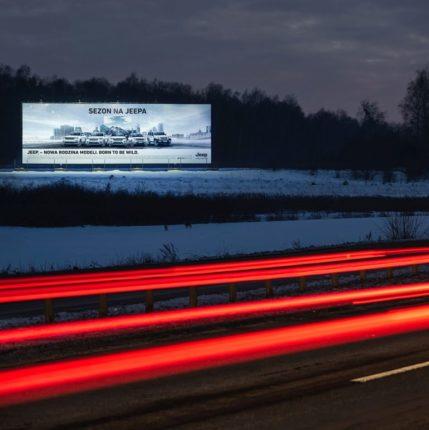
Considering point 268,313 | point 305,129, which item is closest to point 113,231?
point 268,313

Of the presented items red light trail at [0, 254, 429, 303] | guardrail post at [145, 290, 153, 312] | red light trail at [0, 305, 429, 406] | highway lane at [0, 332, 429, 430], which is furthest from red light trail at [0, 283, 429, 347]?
guardrail post at [145, 290, 153, 312]

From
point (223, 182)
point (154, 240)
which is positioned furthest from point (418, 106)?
point (154, 240)

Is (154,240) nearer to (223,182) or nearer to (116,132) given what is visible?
(116,132)

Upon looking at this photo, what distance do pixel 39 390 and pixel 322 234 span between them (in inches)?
1471

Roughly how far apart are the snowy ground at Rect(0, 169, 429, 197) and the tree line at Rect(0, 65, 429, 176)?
17.7 m

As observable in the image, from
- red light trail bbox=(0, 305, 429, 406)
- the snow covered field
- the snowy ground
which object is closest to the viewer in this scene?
red light trail bbox=(0, 305, 429, 406)

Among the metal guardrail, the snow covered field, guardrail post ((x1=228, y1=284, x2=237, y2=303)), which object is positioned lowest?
the snow covered field

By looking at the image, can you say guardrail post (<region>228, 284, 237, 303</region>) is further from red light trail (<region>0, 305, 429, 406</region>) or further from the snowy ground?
the snowy ground

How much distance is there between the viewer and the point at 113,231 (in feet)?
157

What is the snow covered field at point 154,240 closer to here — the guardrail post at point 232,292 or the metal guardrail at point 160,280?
the metal guardrail at point 160,280

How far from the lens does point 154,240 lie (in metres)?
43.4

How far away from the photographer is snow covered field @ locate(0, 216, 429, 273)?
35397 millimetres

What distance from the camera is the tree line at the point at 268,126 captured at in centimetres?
11819

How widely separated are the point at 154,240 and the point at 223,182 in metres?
41.0
